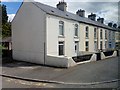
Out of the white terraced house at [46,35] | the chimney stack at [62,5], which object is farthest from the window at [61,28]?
the chimney stack at [62,5]

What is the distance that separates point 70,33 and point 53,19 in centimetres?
408

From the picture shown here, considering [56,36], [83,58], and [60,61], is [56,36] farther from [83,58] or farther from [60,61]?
[60,61]

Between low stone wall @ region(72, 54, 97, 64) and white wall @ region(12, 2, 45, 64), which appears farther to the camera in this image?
white wall @ region(12, 2, 45, 64)

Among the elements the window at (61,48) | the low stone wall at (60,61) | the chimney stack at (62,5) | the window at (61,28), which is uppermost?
the chimney stack at (62,5)

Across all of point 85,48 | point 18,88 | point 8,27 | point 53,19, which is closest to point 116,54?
point 85,48

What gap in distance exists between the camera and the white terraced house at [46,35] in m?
17.8

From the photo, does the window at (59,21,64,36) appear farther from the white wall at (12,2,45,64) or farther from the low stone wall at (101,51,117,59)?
the low stone wall at (101,51,117,59)

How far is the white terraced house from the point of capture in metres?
17.8

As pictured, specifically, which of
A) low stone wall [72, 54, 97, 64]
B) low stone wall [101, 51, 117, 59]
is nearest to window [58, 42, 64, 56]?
low stone wall [72, 54, 97, 64]

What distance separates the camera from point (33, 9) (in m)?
19.2

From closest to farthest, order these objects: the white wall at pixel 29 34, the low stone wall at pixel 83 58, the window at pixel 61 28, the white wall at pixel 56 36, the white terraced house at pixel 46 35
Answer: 1. the low stone wall at pixel 83 58
2. the white terraced house at pixel 46 35
3. the white wall at pixel 29 34
4. the white wall at pixel 56 36
5. the window at pixel 61 28

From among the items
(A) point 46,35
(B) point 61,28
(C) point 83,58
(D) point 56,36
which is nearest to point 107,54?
(C) point 83,58

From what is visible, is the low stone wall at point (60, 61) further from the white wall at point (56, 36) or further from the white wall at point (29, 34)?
the white wall at point (56, 36)

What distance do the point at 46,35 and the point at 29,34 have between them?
2767 millimetres
